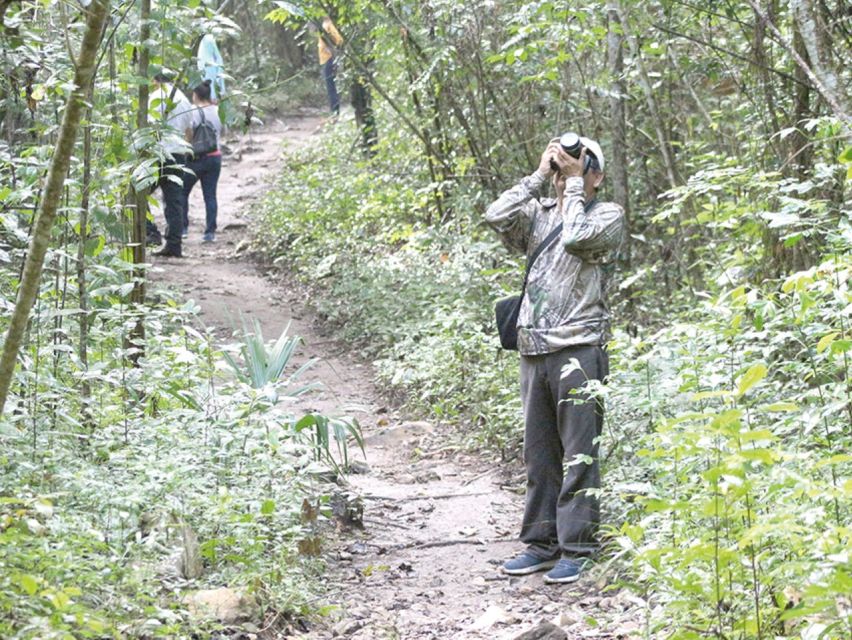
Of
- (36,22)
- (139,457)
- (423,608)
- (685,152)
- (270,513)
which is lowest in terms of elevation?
(423,608)

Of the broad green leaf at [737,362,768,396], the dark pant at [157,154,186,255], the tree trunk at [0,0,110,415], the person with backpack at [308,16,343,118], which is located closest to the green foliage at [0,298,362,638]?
the tree trunk at [0,0,110,415]

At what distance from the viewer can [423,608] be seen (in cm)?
531

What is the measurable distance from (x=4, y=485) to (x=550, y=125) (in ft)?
26.0

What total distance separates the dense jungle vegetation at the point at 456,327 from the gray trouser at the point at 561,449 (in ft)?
0.78

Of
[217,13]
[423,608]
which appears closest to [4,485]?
[423,608]

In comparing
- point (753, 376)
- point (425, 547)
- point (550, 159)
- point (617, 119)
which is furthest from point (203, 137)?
point (753, 376)

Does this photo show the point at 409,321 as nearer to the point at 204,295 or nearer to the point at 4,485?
the point at 204,295

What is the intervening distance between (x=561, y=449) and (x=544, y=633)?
1.55m

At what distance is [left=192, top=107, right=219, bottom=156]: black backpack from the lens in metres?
13.7

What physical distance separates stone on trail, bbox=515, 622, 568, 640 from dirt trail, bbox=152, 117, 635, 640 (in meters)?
0.22

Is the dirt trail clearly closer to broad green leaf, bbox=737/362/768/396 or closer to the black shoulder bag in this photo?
the black shoulder bag

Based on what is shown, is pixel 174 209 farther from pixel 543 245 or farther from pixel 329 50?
pixel 543 245

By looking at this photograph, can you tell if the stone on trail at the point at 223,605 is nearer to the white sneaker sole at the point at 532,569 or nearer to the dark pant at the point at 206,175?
the white sneaker sole at the point at 532,569

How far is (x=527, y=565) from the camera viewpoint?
570 cm
